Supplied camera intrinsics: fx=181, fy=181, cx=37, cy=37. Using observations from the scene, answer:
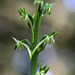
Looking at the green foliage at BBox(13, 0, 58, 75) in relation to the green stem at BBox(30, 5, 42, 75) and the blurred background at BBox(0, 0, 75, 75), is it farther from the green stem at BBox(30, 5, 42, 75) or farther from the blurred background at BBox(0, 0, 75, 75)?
the blurred background at BBox(0, 0, 75, 75)

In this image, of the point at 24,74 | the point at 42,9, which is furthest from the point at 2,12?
the point at 42,9

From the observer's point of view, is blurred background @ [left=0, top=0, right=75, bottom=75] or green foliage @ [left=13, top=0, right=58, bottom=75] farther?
blurred background @ [left=0, top=0, right=75, bottom=75]

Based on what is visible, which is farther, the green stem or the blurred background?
the blurred background

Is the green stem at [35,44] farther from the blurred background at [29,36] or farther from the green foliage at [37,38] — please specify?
the blurred background at [29,36]

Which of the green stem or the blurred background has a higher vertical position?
the green stem

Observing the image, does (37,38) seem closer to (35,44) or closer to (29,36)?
(35,44)

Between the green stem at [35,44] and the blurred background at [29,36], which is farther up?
the green stem at [35,44]

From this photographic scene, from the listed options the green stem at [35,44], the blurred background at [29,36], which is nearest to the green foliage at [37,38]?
the green stem at [35,44]

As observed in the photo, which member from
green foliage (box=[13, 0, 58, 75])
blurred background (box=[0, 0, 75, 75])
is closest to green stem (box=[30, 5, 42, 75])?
green foliage (box=[13, 0, 58, 75])

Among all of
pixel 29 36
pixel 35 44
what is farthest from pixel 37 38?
pixel 29 36
